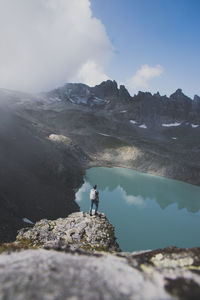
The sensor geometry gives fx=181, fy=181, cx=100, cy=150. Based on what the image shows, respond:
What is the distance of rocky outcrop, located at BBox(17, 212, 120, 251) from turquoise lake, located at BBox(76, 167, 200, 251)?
65.1 feet

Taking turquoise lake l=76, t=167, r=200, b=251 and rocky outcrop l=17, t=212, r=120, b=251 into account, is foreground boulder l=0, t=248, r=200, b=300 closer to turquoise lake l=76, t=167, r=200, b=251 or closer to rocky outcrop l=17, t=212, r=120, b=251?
rocky outcrop l=17, t=212, r=120, b=251

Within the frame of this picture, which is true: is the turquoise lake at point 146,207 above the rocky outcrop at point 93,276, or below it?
below

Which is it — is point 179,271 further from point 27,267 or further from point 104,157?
point 104,157

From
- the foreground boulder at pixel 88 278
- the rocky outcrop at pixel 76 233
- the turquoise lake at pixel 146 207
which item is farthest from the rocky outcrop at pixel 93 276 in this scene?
the turquoise lake at pixel 146 207

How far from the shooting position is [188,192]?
77.0 meters

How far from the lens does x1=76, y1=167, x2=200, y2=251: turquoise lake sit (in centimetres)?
3788

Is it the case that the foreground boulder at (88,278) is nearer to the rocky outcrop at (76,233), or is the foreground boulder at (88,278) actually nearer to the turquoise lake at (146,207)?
the rocky outcrop at (76,233)

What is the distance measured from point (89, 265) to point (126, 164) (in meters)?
102

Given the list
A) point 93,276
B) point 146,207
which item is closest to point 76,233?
point 93,276

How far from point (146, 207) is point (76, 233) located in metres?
44.4

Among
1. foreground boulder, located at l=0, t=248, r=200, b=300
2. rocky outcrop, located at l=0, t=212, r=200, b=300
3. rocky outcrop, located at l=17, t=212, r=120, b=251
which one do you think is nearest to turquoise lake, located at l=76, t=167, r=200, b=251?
rocky outcrop, located at l=17, t=212, r=120, b=251

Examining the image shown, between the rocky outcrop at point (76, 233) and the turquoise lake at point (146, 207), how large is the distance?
65.1 feet

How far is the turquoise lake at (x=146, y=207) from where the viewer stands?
3788 cm

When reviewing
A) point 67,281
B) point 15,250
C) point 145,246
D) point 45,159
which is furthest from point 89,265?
point 45,159
